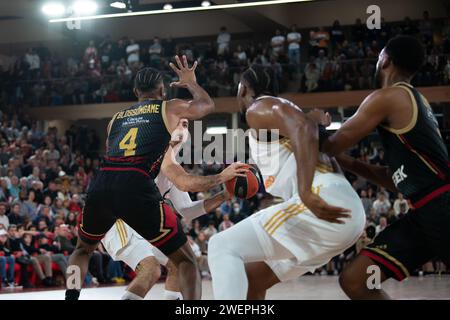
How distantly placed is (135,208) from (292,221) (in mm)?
1301

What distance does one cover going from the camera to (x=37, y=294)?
9.81m

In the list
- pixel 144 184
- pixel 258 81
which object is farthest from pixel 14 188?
pixel 258 81

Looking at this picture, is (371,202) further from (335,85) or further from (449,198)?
(449,198)

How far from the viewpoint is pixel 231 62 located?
19859 millimetres

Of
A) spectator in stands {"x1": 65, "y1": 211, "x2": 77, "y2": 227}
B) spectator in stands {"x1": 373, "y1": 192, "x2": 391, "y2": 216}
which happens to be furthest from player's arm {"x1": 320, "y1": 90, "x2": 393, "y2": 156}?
spectator in stands {"x1": 373, "y1": 192, "x2": 391, "y2": 216}

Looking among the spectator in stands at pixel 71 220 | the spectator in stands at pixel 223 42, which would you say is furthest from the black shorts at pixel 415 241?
the spectator in stands at pixel 223 42

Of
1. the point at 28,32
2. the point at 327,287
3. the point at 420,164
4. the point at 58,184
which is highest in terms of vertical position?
the point at 28,32

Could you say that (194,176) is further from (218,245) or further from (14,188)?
(14,188)

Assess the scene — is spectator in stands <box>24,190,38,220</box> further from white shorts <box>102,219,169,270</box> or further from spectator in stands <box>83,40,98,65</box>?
spectator in stands <box>83,40,98,65</box>

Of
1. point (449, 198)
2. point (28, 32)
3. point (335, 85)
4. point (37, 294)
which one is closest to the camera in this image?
Answer: point (449, 198)

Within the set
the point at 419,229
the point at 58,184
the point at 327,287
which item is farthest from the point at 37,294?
the point at 419,229

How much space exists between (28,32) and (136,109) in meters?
19.1

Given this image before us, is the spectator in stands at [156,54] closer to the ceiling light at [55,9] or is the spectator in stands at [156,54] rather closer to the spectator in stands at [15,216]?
the ceiling light at [55,9]

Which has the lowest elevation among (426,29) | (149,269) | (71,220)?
(71,220)
